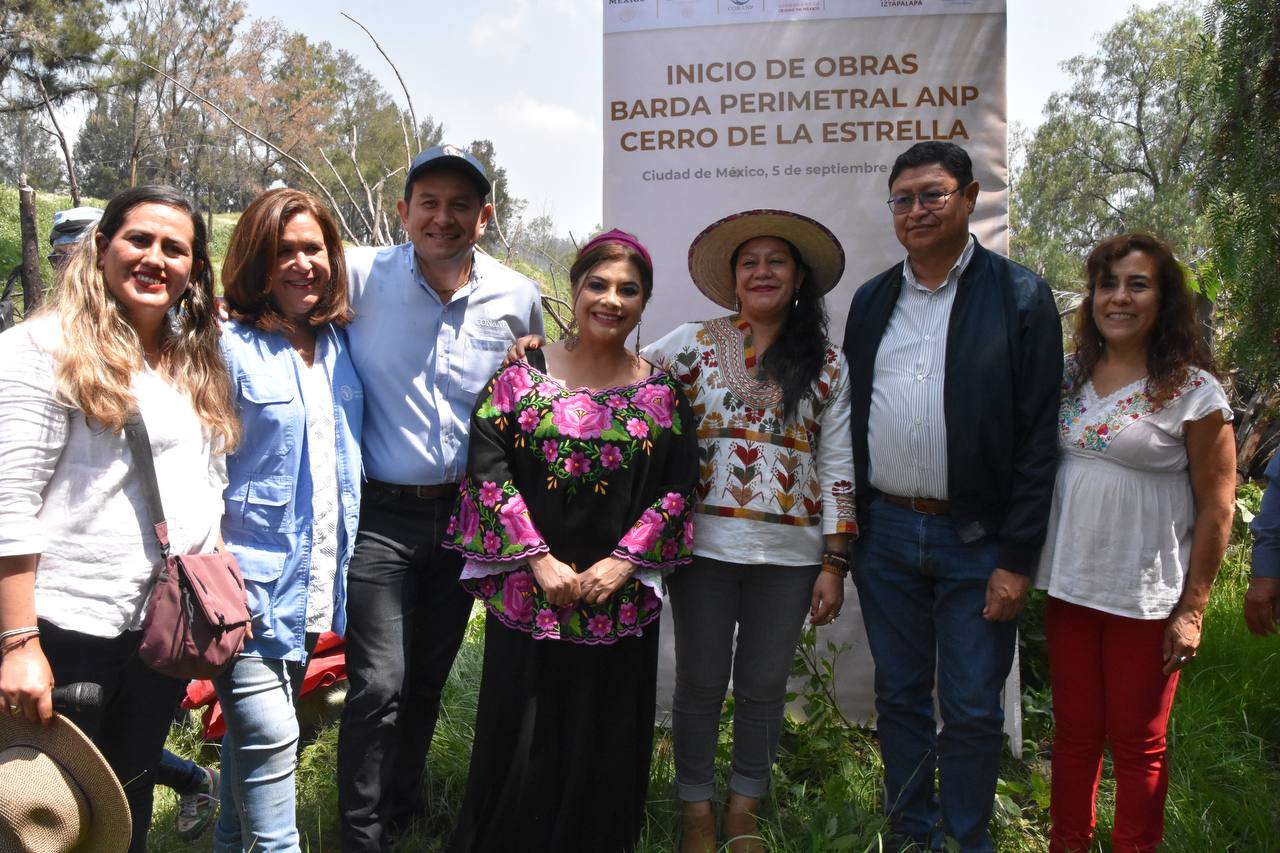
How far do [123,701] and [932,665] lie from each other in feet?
7.16

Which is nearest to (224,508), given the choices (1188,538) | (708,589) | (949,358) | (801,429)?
(708,589)

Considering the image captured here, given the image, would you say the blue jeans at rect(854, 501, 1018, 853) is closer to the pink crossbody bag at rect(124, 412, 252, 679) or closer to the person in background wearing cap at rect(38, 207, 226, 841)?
the pink crossbody bag at rect(124, 412, 252, 679)

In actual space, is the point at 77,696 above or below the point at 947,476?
below

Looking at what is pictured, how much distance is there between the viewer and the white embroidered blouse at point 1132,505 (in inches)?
98.1

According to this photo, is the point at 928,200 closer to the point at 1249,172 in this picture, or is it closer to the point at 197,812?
the point at 1249,172

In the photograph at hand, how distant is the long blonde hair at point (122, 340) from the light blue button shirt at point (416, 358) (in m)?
0.52

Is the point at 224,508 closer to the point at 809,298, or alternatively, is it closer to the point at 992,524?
the point at 809,298

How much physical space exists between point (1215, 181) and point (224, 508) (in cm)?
337

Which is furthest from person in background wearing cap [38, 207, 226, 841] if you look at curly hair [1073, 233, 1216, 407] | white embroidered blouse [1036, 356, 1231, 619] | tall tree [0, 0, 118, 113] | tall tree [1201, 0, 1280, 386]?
tall tree [0, 0, 118, 113]

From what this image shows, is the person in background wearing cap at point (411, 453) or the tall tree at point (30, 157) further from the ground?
the tall tree at point (30, 157)

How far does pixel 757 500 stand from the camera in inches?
106

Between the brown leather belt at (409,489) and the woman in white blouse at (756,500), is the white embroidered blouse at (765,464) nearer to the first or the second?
the woman in white blouse at (756,500)

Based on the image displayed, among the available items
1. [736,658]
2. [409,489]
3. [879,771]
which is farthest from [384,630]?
[879,771]

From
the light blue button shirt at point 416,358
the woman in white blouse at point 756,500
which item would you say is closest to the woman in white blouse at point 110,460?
the light blue button shirt at point 416,358
